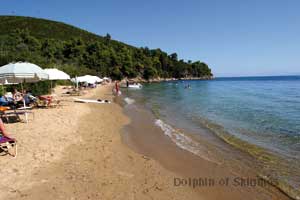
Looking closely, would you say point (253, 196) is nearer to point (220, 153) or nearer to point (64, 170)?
point (220, 153)

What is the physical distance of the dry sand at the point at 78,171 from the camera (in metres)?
4.43

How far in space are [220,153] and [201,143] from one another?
4.12 ft

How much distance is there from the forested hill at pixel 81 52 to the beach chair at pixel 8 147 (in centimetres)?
3813

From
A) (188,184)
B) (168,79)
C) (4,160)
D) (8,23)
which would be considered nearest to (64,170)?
(4,160)

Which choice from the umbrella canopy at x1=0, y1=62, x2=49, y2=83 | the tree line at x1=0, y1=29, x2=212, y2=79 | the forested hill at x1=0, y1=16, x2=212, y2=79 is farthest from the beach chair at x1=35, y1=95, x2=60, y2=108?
the forested hill at x1=0, y1=16, x2=212, y2=79

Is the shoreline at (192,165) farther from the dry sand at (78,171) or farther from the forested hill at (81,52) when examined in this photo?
the forested hill at (81,52)

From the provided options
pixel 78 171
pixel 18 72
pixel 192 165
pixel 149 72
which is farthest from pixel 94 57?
pixel 78 171

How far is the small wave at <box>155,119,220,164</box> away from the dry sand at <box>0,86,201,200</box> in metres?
1.81

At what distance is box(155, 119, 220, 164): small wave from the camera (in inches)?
294

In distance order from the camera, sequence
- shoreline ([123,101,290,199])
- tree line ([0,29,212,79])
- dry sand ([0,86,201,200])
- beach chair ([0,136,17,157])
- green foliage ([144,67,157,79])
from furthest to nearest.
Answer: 1. green foliage ([144,67,157,79])
2. tree line ([0,29,212,79])
3. beach chair ([0,136,17,157])
4. shoreline ([123,101,290,199])
5. dry sand ([0,86,201,200])

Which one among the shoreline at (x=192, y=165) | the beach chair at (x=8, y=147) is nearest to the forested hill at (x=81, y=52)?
the shoreline at (x=192, y=165)

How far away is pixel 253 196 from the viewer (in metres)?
4.85

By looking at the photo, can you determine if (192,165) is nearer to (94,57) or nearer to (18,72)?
(18,72)

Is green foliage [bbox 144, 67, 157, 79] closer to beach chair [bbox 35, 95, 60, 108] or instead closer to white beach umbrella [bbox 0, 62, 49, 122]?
beach chair [bbox 35, 95, 60, 108]
